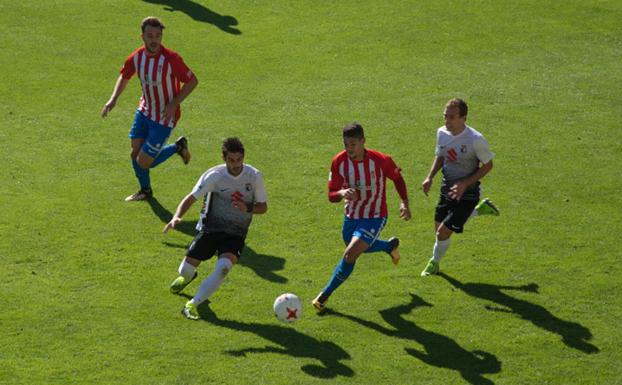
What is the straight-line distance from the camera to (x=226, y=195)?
12141 mm

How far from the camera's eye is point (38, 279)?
12.9 metres

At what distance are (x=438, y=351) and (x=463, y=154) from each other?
286 centimetres

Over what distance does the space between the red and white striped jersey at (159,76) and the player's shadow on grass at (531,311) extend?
5.07 m

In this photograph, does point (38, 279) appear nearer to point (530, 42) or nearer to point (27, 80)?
point (27, 80)

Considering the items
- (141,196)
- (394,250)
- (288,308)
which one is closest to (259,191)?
(288,308)

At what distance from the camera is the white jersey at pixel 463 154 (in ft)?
42.2

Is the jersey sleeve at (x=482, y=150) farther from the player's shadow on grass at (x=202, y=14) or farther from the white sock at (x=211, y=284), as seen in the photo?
the player's shadow on grass at (x=202, y=14)

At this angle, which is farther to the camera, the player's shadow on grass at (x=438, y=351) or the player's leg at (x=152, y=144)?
the player's leg at (x=152, y=144)

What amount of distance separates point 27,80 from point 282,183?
7.11 metres

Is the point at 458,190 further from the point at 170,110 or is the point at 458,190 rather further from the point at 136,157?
the point at 136,157

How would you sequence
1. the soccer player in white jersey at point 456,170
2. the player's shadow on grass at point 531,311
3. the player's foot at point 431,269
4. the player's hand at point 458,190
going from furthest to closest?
the player's foot at point 431,269, the soccer player in white jersey at point 456,170, the player's hand at point 458,190, the player's shadow on grass at point 531,311

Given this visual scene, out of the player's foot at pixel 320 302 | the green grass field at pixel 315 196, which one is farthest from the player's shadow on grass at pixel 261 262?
the player's foot at pixel 320 302

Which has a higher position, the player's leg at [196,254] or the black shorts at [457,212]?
the black shorts at [457,212]

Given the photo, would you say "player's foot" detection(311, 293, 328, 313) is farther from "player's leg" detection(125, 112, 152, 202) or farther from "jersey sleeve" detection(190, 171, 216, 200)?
"player's leg" detection(125, 112, 152, 202)
